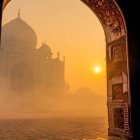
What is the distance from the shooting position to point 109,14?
6.07 m

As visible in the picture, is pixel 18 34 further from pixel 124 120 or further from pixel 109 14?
pixel 124 120

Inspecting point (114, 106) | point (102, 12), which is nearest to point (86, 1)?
point (102, 12)

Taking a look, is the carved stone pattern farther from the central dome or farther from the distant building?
the central dome

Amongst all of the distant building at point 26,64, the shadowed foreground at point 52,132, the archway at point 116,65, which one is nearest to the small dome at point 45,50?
the distant building at point 26,64

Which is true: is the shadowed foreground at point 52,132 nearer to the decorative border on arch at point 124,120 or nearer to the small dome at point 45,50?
the decorative border on arch at point 124,120

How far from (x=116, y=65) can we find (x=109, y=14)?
120 centimetres

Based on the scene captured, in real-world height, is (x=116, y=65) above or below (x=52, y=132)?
above

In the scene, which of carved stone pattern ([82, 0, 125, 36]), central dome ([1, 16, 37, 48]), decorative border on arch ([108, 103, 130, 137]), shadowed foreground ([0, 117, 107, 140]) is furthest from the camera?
central dome ([1, 16, 37, 48])

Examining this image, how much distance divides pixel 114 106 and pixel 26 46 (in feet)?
76.2

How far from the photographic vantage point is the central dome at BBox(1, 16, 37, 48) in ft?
92.0

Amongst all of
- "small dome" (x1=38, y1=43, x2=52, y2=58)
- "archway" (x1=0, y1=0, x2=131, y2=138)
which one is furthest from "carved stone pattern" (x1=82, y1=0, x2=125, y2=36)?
"small dome" (x1=38, y1=43, x2=52, y2=58)

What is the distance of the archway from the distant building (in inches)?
800

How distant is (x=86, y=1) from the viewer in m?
6.32

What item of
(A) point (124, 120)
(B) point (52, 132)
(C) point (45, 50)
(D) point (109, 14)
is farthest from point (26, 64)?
(A) point (124, 120)
